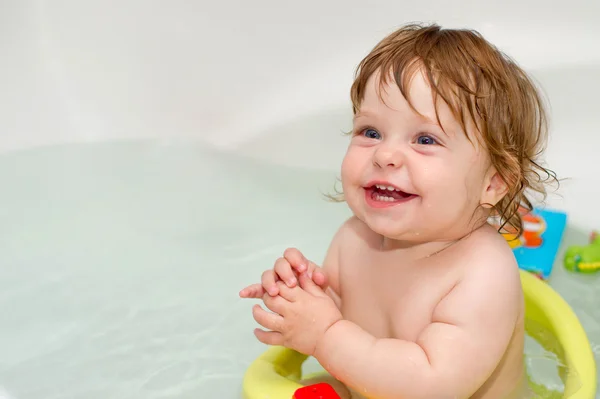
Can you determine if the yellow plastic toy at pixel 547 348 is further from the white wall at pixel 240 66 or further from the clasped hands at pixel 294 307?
the white wall at pixel 240 66

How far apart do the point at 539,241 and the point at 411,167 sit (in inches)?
24.7

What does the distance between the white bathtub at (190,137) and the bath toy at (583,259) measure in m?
0.02

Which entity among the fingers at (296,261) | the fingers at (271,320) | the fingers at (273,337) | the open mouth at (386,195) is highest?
the open mouth at (386,195)

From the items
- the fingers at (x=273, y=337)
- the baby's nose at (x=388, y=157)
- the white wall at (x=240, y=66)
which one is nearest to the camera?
the baby's nose at (x=388, y=157)

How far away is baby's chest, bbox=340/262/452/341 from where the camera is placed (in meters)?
0.95

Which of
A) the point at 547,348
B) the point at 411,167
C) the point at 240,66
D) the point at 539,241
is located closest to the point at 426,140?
the point at 411,167

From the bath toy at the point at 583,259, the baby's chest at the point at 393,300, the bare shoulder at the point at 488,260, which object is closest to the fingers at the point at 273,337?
the baby's chest at the point at 393,300

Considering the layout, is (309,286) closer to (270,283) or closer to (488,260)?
(270,283)

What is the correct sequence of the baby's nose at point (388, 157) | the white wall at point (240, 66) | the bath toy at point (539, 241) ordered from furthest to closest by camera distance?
the white wall at point (240, 66)
the bath toy at point (539, 241)
the baby's nose at point (388, 157)

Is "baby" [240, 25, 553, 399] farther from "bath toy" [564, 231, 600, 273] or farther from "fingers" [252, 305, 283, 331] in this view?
"bath toy" [564, 231, 600, 273]

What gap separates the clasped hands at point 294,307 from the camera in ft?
3.12

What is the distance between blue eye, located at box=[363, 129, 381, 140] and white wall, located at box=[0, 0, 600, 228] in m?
0.82

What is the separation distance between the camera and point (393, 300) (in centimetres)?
99

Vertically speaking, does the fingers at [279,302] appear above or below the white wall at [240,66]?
below
